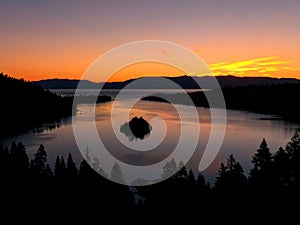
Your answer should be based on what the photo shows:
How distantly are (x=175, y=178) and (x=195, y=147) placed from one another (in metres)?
19.5

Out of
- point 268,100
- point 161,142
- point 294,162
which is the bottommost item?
point 161,142

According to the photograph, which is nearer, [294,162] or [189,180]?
[189,180]

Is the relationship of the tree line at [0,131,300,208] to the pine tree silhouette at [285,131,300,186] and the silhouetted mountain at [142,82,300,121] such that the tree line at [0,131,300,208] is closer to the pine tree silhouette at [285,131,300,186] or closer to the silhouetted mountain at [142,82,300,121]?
the pine tree silhouette at [285,131,300,186]

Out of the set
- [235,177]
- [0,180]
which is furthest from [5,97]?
[235,177]

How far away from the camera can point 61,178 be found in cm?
1538

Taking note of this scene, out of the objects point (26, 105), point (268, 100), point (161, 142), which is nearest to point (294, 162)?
point (161, 142)

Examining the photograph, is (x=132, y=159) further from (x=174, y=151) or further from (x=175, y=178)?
(x=175, y=178)

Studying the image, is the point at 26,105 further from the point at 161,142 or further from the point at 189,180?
the point at 189,180

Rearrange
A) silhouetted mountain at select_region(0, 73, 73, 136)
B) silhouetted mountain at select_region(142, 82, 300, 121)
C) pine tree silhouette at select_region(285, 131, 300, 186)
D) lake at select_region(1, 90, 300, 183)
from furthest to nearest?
silhouetted mountain at select_region(142, 82, 300, 121) → silhouetted mountain at select_region(0, 73, 73, 136) → lake at select_region(1, 90, 300, 183) → pine tree silhouette at select_region(285, 131, 300, 186)

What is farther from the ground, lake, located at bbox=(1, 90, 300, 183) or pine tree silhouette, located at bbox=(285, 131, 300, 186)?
pine tree silhouette, located at bbox=(285, 131, 300, 186)

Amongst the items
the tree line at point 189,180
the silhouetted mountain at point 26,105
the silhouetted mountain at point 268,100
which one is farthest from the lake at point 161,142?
the silhouetted mountain at point 268,100

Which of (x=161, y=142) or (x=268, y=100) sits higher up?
(x=268, y=100)

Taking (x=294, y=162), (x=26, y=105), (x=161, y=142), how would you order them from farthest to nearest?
(x=26, y=105) < (x=161, y=142) < (x=294, y=162)

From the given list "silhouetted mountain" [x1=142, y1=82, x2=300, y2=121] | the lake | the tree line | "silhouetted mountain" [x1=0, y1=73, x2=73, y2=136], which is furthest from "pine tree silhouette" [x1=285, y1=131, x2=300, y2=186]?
"silhouetted mountain" [x1=142, y1=82, x2=300, y2=121]
